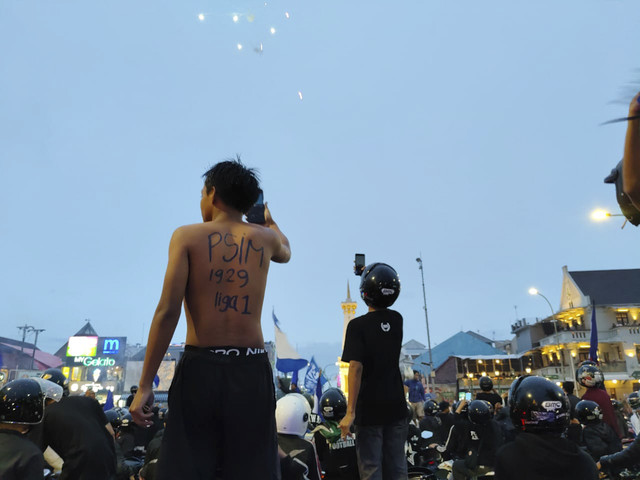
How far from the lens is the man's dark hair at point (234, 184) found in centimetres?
312

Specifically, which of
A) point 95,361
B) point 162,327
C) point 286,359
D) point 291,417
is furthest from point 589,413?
point 95,361

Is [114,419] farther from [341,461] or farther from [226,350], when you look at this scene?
[226,350]

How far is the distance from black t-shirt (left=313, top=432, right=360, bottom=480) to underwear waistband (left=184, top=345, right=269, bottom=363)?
3.65 meters

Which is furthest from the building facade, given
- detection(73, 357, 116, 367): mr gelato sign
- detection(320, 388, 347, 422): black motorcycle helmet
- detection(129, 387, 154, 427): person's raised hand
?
detection(73, 357, 116, 367): mr gelato sign

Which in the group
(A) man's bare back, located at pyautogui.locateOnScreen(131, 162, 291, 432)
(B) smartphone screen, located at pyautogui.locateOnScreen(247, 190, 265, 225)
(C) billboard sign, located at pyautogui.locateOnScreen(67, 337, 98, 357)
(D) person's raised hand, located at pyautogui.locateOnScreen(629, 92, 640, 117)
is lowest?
(A) man's bare back, located at pyautogui.locateOnScreen(131, 162, 291, 432)

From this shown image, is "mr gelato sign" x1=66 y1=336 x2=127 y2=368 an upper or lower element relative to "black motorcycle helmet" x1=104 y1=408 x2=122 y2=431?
upper

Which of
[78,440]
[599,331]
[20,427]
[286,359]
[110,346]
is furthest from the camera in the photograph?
[110,346]

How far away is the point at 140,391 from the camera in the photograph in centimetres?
260

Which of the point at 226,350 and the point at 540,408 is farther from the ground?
the point at 226,350

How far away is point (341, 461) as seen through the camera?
5879 mm

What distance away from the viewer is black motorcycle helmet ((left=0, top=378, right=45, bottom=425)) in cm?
456

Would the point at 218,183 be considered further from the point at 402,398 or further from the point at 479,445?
the point at 479,445

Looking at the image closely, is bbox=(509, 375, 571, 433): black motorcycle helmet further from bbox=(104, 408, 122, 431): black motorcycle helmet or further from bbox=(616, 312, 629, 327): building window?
bbox=(616, 312, 629, 327): building window

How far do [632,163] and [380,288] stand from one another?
3178 millimetres
